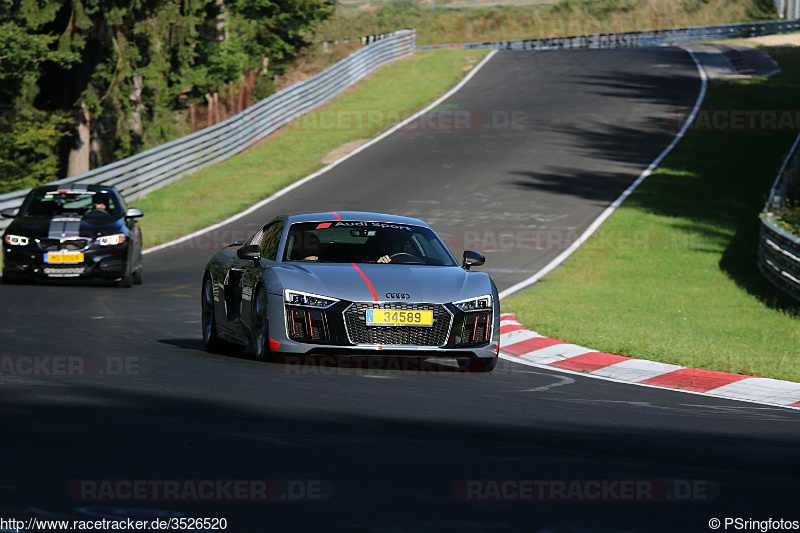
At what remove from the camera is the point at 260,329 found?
415 inches

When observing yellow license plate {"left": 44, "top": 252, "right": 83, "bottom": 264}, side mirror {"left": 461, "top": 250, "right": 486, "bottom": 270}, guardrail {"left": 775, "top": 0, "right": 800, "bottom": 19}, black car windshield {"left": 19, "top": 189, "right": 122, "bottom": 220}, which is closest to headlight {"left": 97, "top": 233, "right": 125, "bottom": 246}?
yellow license plate {"left": 44, "top": 252, "right": 83, "bottom": 264}

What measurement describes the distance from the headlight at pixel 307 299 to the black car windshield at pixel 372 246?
A: 2.93 ft

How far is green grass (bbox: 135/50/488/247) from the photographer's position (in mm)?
28422

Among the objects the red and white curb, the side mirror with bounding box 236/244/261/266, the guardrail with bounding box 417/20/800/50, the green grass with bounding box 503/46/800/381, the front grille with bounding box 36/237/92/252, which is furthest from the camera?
the guardrail with bounding box 417/20/800/50

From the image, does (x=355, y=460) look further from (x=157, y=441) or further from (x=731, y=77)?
→ (x=731, y=77)

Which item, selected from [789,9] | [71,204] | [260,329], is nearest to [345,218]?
[260,329]

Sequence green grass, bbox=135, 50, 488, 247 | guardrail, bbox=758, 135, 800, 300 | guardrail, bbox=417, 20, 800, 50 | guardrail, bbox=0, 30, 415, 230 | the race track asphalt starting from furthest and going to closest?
guardrail, bbox=417, 20, 800, 50 < guardrail, bbox=0, 30, 415, 230 < green grass, bbox=135, 50, 488, 247 < guardrail, bbox=758, 135, 800, 300 < the race track asphalt

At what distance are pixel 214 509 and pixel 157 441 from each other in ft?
4.96

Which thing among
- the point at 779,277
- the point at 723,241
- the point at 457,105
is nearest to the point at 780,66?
the point at 457,105

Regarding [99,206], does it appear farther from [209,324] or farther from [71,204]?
[209,324]

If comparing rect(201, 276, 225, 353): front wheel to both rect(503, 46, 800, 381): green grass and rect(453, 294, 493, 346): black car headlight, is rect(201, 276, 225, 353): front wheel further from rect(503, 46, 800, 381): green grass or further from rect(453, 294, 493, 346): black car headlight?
rect(503, 46, 800, 381): green grass

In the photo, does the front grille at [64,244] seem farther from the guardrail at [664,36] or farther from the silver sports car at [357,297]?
the guardrail at [664,36]

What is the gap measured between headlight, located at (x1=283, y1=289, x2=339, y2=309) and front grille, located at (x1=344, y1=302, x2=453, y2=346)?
191 millimetres

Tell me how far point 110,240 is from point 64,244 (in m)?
0.70
